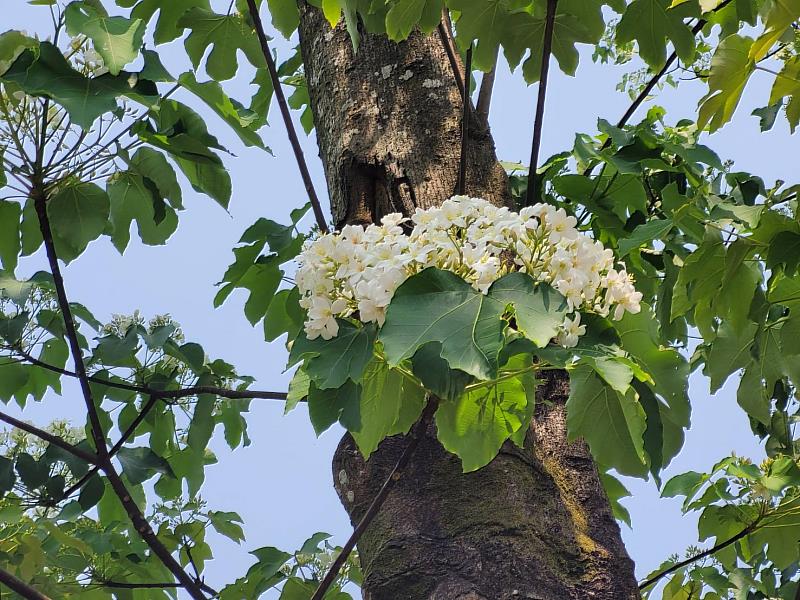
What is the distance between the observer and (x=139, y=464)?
1.74 metres

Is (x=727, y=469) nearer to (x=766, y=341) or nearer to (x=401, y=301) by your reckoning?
(x=766, y=341)

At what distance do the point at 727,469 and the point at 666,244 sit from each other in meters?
0.58

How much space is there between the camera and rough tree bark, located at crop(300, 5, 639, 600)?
4.11ft

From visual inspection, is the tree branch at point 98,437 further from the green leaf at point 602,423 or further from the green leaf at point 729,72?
the green leaf at point 729,72

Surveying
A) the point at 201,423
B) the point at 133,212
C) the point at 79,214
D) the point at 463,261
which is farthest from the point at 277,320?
the point at 463,261

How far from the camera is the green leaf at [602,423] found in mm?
1184

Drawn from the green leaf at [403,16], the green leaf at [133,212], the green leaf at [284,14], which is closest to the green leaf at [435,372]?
the green leaf at [403,16]

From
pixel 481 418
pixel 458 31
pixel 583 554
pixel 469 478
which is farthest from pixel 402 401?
pixel 458 31

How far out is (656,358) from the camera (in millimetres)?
1295

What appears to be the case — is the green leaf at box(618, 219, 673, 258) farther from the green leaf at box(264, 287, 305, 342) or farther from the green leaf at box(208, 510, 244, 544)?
the green leaf at box(208, 510, 244, 544)

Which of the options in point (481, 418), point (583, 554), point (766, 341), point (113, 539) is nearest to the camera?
point (481, 418)

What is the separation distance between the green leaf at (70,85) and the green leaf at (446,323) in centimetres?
61

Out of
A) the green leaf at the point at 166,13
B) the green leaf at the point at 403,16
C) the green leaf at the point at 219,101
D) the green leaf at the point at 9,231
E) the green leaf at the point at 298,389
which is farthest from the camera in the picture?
the green leaf at the point at 166,13

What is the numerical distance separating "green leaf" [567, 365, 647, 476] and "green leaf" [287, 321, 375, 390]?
0.96ft
